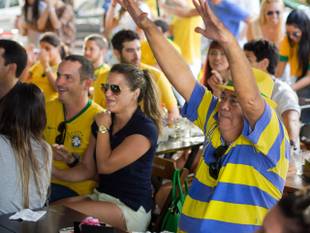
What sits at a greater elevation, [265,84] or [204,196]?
[265,84]

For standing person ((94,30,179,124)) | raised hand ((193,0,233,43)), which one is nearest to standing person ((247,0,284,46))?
standing person ((94,30,179,124))

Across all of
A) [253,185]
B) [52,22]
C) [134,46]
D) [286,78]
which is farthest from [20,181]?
[52,22]

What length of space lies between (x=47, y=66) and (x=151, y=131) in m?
3.33

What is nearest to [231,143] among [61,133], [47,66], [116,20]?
[61,133]

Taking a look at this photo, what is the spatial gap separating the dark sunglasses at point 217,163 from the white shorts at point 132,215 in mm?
1084

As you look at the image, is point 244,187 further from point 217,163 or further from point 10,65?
point 10,65

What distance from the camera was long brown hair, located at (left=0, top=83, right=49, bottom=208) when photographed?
3.50 meters

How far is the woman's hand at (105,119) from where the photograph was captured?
4246mm

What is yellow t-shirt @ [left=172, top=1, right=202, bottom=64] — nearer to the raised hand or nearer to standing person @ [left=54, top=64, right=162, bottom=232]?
standing person @ [left=54, top=64, right=162, bottom=232]

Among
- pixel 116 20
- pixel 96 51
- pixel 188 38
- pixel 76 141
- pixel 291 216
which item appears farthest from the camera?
pixel 116 20

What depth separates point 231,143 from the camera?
123 inches

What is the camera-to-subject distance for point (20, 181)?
138 inches

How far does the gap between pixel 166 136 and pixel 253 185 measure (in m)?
2.49

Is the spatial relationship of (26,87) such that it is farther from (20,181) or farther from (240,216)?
(240,216)
